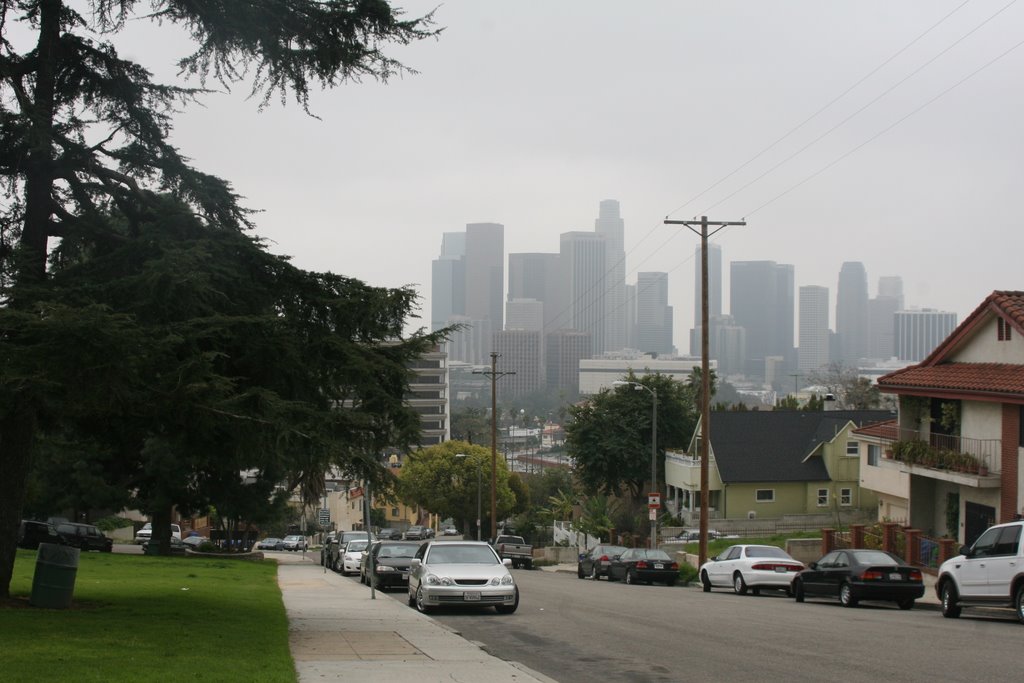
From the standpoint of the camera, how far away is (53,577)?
1589 cm

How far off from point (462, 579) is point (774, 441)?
146 ft

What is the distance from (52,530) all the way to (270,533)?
5900 cm

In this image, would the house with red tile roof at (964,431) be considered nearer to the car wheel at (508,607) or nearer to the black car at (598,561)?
the black car at (598,561)

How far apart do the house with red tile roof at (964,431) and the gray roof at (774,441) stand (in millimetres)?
18712

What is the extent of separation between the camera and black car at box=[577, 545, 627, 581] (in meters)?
39.1

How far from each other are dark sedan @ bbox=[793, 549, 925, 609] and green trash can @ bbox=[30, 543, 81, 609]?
15.3m

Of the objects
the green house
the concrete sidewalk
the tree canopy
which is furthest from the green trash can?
the tree canopy

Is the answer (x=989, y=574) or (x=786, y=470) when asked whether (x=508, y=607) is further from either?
(x=786, y=470)

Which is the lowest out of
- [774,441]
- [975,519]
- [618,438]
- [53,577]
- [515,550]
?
[515,550]

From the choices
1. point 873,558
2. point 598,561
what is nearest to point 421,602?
point 873,558

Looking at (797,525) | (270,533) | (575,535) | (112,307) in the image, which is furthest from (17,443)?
(270,533)

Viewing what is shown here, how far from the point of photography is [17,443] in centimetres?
1619

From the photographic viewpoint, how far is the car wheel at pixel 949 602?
20.4 meters

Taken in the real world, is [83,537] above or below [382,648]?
below
